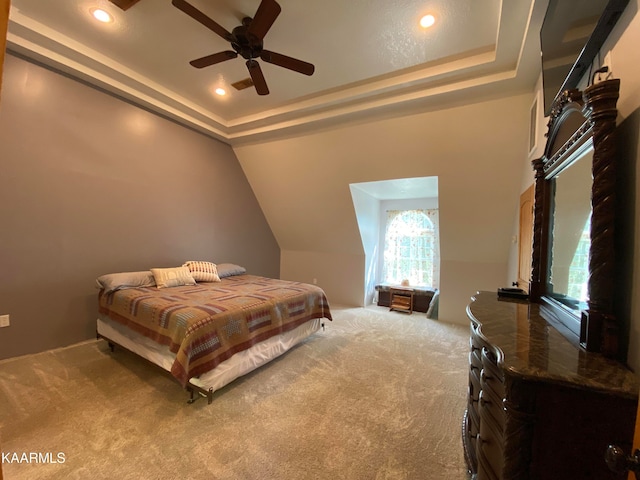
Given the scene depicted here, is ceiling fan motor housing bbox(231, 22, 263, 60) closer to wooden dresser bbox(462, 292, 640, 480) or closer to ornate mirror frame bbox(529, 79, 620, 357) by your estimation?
ornate mirror frame bbox(529, 79, 620, 357)

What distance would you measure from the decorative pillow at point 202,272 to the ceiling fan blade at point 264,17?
2.85 m

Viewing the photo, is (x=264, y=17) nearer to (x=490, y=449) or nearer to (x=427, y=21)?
(x=427, y=21)

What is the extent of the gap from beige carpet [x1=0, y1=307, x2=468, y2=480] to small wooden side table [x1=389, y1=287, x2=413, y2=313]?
6.31 ft

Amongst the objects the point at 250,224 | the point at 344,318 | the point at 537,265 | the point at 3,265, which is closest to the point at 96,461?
the point at 3,265

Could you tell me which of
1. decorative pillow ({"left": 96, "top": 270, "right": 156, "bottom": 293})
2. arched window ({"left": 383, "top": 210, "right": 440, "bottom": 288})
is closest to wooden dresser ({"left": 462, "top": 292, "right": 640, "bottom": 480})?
decorative pillow ({"left": 96, "top": 270, "right": 156, "bottom": 293})

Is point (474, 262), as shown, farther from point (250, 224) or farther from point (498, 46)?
point (250, 224)

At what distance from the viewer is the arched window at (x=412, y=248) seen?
5195mm

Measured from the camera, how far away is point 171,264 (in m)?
4.01

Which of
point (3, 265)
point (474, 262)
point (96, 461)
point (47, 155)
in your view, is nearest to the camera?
point (96, 461)

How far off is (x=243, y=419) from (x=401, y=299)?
12.2ft

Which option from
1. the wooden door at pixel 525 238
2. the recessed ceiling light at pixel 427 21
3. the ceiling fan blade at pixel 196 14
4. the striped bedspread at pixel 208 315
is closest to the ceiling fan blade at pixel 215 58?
the ceiling fan blade at pixel 196 14

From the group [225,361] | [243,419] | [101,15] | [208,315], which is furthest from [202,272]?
[101,15]

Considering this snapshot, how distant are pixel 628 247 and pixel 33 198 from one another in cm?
445

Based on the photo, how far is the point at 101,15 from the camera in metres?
2.29
